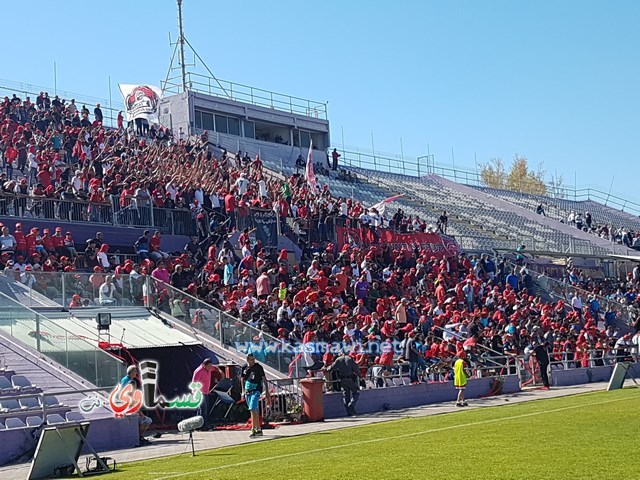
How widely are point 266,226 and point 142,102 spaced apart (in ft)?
70.3

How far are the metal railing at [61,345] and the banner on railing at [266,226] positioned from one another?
12652 millimetres

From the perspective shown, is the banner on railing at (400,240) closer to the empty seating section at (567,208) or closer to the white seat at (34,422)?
the white seat at (34,422)

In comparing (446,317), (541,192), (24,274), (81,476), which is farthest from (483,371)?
(541,192)

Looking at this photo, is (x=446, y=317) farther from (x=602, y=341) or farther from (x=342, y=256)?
(x=602, y=341)

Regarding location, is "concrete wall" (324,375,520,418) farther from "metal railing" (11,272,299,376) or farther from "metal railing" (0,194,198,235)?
"metal railing" (0,194,198,235)

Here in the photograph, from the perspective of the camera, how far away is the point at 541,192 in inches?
3081

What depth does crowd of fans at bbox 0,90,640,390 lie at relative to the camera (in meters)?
26.9

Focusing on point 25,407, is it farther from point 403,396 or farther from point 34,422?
point 403,396

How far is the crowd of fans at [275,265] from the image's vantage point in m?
26.9

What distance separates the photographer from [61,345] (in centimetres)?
2092

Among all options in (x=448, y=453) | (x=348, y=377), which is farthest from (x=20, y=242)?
(x=448, y=453)

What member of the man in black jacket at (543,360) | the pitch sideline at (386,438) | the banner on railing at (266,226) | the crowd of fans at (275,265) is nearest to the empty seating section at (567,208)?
the crowd of fans at (275,265)

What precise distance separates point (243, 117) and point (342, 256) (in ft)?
69.0

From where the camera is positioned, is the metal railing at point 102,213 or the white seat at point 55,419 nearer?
the white seat at point 55,419
